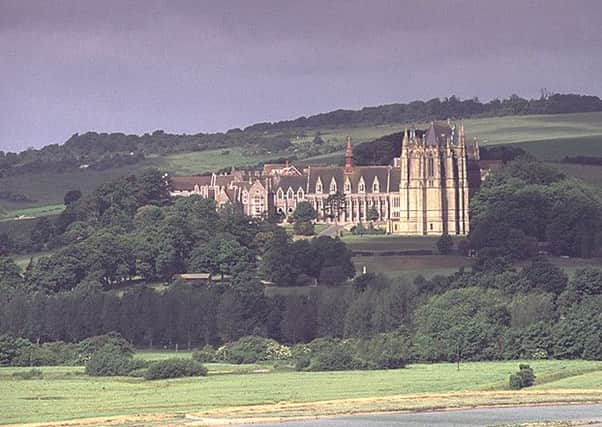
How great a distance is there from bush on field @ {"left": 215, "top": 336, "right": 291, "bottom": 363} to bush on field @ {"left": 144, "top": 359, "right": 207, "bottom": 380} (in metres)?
8.66

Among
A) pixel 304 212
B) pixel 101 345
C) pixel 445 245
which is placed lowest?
pixel 101 345

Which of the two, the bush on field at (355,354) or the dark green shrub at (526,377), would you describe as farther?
the bush on field at (355,354)

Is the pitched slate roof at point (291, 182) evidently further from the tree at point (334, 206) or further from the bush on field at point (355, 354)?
the bush on field at point (355, 354)

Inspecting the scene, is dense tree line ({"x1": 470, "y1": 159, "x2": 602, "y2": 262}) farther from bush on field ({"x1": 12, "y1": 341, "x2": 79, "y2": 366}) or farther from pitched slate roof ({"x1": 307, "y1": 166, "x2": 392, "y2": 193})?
bush on field ({"x1": 12, "y1": 341, "x2": 79, "y2": 366})

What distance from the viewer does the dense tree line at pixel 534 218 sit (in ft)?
470

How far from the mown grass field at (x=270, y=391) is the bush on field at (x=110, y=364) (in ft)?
3.25

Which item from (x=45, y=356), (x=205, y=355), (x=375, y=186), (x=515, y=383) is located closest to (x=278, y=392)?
(x=515, y=383)

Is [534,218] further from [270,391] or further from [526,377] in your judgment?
[270,391]

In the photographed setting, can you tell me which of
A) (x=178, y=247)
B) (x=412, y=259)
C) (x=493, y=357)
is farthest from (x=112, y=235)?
(x=493, y=357)

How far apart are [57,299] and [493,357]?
→ 107 ft

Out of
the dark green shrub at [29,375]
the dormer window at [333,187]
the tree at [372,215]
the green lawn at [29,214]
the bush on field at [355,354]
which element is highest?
the dormer window at [333,187]

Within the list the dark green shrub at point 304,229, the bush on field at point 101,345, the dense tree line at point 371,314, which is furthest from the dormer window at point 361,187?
the bush on field at point 101,345

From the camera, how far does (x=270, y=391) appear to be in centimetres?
8844

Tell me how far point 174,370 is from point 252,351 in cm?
1103
